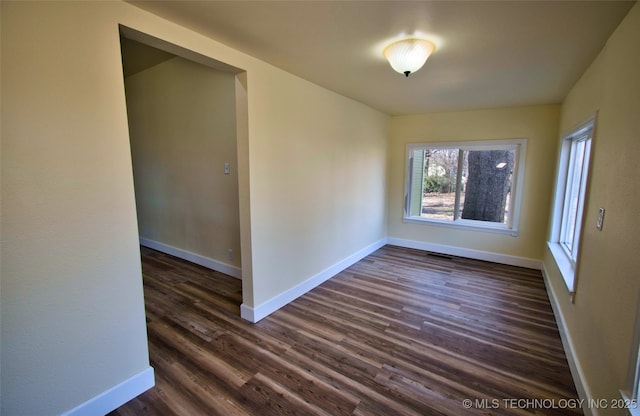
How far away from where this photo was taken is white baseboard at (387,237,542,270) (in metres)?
4.21

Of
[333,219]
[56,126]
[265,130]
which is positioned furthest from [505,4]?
[333,219]

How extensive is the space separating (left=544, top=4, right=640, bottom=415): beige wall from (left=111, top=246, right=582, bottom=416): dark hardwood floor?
437mm

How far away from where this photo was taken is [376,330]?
2.59 meters

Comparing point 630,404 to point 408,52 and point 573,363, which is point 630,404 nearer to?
point 573,363

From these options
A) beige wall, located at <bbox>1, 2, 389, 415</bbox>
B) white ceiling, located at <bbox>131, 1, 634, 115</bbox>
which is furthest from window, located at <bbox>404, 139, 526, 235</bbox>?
beige wall, located at <bbox>1, 2, 389, 415</bbox>

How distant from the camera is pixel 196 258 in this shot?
4.12 metres

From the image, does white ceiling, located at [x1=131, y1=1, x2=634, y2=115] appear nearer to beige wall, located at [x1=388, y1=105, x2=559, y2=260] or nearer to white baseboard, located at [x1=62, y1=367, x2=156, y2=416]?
beige wall, located at [x1=388, y1=105, x2=559, y2=260]

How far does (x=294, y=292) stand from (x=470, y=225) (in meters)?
3.13

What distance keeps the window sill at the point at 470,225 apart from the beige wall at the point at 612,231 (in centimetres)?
229

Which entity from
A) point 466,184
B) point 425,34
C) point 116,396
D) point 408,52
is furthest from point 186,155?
point 466,184

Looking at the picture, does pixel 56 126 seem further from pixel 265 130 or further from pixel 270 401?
pixel 270 401

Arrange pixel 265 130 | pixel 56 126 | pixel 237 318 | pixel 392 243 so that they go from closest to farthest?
pixel 56 126
pixel 265 130
pixel 237 318
pixel 392 243

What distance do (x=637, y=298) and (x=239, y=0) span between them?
7.79 feet

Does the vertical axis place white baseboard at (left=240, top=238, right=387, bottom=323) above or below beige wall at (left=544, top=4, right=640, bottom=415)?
below
